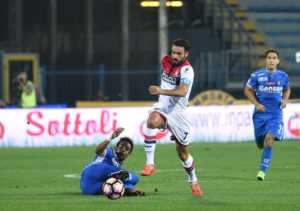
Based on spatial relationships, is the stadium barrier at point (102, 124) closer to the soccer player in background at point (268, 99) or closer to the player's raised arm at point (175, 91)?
the soccer player in background at point (268, 99)

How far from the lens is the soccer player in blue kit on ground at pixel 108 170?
14461 mm

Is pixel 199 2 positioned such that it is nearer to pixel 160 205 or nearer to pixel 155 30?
pixel 155 30

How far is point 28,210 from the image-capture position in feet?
42.8

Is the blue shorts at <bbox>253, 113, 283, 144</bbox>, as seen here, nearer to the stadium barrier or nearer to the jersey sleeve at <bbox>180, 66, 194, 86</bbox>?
the jersey sleeve at <bbox>180, 66, 194, 86</bbox>

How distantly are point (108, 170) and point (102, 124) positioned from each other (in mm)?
13636

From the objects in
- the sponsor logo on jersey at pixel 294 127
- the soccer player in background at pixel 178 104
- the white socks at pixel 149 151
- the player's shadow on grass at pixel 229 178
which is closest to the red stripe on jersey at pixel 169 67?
the soccer player in background at pixel 178 104

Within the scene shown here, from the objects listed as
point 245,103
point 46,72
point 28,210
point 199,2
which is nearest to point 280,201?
point 28,210

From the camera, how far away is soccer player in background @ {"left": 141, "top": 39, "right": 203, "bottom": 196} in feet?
47.7

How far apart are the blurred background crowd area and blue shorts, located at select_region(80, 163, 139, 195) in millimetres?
19750

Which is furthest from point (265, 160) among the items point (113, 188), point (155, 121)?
point (113, 188)

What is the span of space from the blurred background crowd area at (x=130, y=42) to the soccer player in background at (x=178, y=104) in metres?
19.4

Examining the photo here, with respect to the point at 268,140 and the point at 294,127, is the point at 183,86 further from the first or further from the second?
the point at 294,127

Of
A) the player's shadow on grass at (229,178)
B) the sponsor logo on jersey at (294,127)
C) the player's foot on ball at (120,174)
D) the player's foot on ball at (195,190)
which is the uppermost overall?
the player's foot on ball at (120,174)

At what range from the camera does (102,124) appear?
28.1m
